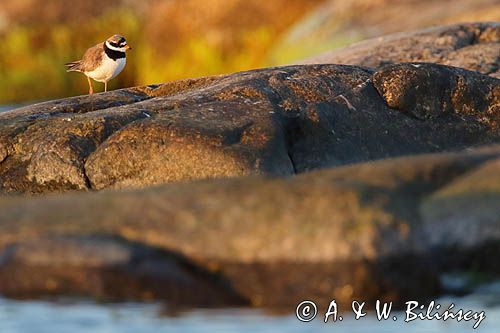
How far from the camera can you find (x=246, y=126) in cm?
874

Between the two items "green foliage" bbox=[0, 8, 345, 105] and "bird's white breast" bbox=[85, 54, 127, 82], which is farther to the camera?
"green foliage" bbox=[0, 8, 345, 105]

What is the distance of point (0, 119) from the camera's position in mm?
9461

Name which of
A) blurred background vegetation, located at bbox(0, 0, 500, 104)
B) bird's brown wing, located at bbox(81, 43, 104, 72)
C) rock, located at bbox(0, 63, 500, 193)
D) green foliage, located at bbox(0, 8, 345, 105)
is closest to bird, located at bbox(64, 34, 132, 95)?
bird's brown wing, located at bbox(81, 43, 104, 72)

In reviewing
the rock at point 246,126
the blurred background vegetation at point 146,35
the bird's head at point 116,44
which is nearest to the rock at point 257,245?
the rock at point 246,126

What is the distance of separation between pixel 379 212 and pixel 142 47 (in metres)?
19.5

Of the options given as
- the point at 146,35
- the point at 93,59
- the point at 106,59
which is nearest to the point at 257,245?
the point at 106,59

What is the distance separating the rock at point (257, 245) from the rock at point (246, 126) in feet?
7.33

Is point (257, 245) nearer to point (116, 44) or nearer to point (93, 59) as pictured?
point (116, 44)

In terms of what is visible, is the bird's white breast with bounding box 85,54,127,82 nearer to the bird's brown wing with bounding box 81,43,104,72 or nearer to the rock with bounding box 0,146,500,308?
the bird's brown wing with bounding box 81,43,104,72

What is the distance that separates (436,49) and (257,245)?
23.9ft

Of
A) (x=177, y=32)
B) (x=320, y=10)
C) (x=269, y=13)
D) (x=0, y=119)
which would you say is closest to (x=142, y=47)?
(x=177, y=32)

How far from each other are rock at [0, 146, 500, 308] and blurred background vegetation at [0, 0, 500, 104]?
13.4 m

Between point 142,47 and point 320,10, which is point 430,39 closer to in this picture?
point 320,10

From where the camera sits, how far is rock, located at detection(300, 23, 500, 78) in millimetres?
12211
